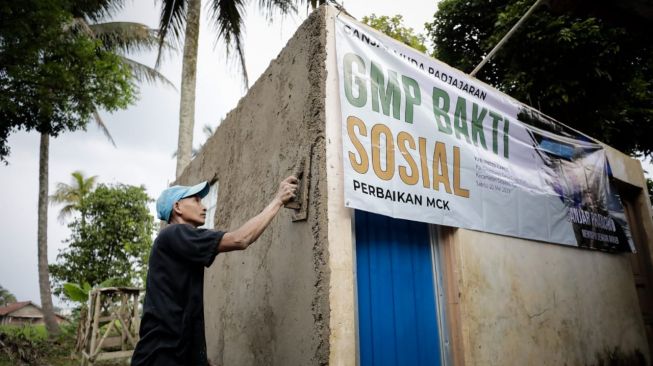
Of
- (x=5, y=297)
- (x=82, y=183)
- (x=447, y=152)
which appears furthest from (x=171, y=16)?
(x=5, y=297)

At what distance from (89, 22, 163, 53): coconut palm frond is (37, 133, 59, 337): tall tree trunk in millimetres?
4227

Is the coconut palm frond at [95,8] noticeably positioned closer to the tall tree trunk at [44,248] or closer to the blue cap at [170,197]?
the tall tree trunk at [44,248]

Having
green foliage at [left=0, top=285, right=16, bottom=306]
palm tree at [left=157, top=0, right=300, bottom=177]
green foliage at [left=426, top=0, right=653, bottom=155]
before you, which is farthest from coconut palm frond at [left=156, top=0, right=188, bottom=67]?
green foliage at [left=0, top=285, right=16, bottom=306]

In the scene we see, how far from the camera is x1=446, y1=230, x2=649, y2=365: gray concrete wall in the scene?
3.01m

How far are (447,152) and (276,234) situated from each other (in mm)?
1536

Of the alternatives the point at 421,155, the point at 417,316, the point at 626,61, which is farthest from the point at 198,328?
the point at 626,61

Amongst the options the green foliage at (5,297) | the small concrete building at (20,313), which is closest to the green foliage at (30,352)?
the small concrete building at (20,313)

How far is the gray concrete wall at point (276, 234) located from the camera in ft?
8.05

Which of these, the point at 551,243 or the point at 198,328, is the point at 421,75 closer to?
the point at 551,243

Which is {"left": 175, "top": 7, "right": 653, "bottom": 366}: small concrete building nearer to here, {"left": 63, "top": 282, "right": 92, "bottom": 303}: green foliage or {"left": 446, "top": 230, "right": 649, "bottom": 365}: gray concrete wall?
{"left": 446, "top": 230, "right": 649, "bottom": 365}: gray concrete wall

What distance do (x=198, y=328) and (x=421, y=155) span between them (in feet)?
6.41

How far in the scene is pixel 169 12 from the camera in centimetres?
907

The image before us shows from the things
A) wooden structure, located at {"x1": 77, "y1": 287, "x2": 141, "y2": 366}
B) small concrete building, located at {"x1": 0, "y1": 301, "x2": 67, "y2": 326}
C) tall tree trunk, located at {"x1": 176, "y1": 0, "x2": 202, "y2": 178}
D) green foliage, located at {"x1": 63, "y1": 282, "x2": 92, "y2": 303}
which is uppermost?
tall tree trunk, located at {"x1": 176, "y1": 0, "x2": 202, "y2": 178}

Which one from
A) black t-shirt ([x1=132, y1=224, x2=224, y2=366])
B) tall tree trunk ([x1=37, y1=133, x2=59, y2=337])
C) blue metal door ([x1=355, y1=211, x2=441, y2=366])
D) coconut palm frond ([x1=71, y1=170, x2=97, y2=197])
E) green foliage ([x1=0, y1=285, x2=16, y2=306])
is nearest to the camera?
black t-shirt ([x1=132, y1=224, x2=224, y2=366])
